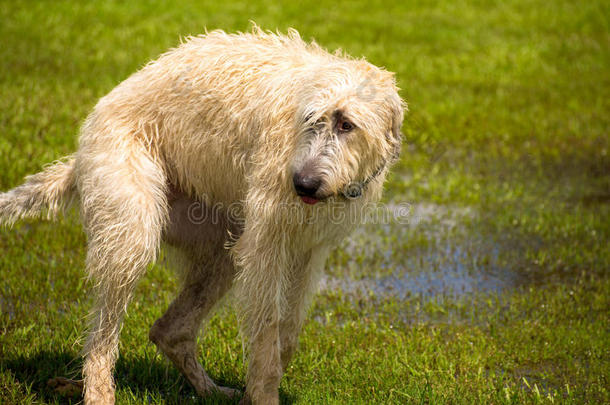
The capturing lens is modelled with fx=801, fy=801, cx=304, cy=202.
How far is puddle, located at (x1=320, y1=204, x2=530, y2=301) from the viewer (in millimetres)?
7344

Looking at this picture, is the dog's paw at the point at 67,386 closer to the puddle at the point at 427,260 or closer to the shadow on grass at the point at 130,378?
the shadow on grass at the point at 130,378

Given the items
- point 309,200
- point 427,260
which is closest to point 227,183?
point 309,200

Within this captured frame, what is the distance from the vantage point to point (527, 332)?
6.42 m

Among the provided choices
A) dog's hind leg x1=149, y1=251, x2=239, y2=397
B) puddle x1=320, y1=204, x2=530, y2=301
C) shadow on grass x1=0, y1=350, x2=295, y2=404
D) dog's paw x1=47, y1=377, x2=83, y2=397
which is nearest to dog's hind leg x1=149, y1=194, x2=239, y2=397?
dog's hind leg x1=149, y1=251, x2=239, y2=397

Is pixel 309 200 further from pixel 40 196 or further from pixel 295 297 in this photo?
pixel 40 196

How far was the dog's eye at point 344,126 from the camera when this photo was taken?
14.0ft

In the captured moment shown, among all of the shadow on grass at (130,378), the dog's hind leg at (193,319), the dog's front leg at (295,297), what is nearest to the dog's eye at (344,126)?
the dog's front leg at (295,297)

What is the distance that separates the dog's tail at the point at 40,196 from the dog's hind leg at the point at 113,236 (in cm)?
47

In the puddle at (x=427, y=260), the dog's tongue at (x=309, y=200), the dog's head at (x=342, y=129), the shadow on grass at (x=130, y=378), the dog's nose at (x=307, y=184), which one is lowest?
the puddle at (x=427, y=260)

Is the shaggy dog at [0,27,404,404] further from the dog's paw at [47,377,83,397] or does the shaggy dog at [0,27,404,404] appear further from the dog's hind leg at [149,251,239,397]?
the dog's paw at [47,377,83,397]

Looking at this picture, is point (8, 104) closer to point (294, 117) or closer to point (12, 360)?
point (12, 360)

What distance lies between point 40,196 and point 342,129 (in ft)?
7.52

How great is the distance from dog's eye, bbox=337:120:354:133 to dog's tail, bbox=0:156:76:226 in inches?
81.6

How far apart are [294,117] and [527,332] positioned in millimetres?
3059
